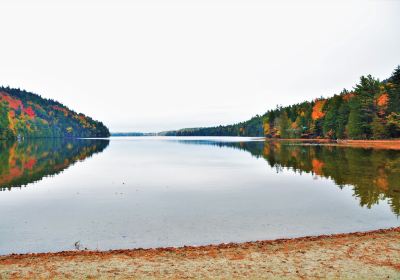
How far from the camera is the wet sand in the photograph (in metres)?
10.5

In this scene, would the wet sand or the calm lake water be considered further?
the calm lake water

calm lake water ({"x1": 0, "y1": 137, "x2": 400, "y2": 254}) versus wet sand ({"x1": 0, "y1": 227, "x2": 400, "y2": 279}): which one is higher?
wet sand ({"x1": 0, "y1": 227, "x2": 400, "y2": 279})

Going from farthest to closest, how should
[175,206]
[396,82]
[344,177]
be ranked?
[396,82], [344,177], [175,206]

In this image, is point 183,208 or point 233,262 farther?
point 183,208

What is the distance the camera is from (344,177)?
36.9m

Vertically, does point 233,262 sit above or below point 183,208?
above

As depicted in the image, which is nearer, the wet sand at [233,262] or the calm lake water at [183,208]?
the wet sand at [233,262]

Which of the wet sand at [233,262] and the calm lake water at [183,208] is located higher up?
the wet sand at [233,262]

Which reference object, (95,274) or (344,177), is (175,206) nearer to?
(95,274)

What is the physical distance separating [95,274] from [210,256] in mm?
4029

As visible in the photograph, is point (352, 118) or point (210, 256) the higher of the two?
point (352, 118)

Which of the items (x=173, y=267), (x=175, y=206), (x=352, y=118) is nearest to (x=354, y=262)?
(x=173, y=267)

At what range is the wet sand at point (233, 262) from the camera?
413 inches

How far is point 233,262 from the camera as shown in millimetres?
11562
